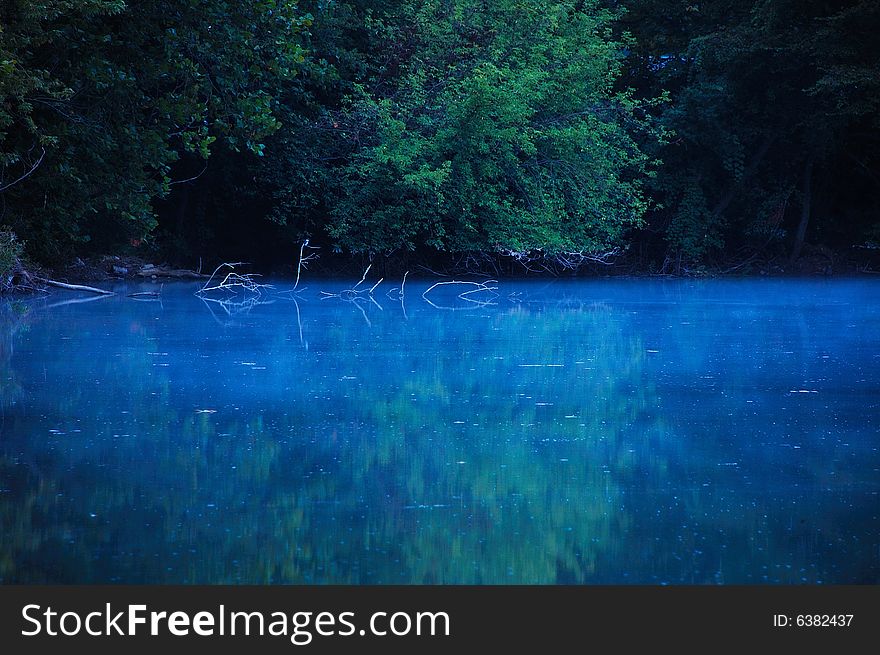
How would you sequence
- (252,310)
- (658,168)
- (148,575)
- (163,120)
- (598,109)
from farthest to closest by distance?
(658,168), (598,109), (252,310), (163,120), (148,575)

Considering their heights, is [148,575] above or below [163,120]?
below

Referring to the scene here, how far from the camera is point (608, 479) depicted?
5512 millimetres

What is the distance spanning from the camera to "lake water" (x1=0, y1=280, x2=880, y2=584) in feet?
13.8

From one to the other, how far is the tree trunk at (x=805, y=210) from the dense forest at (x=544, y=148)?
6 centimetres

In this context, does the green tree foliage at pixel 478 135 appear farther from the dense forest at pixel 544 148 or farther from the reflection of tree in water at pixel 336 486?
the reflection of tree in water at pixel 336 486

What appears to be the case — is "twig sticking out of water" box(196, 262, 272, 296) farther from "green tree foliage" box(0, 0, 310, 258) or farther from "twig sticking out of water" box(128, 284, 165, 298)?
"green tree foliage" box(0, 0, 310, 258)

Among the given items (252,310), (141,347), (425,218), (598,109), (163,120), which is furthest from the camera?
(598,109)

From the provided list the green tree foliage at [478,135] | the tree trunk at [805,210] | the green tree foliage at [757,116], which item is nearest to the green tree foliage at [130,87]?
the green tree foliage at [478,135]

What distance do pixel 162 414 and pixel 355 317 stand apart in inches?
321

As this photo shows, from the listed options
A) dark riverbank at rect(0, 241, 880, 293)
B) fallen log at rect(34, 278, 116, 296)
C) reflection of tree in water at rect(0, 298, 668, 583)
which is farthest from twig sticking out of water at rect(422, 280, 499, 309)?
reflection of tree in water at rect(0, 298, 668, 583)

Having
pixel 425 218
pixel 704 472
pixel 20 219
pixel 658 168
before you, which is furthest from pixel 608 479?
pixel 658 168

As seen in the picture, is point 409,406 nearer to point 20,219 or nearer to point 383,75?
point 20,219

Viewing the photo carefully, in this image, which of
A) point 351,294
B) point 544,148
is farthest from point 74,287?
point 544,148

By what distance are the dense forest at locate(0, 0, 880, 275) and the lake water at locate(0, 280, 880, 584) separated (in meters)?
8.42
